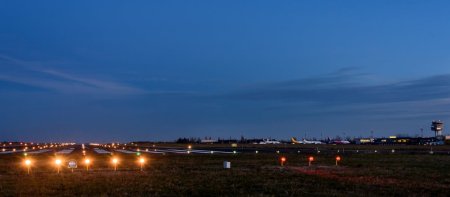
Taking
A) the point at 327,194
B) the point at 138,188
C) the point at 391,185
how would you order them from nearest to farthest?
1. the point at 327,194
2. the point at 138,188
3. the point at 391,185

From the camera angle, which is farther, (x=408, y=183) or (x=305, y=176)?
(x=305, y=176)

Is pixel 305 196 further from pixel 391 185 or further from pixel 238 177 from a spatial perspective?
pixel 238 177

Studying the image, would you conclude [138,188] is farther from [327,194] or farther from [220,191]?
[327,194]

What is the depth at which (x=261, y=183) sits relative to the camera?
1209 inches

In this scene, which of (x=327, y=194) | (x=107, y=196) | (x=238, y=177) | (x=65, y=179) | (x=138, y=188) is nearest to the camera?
(x=107, y=196)

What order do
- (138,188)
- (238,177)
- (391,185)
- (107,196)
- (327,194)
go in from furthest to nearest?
(238,177) < (391,185) < (138,188) < (327,194) < (107,196)

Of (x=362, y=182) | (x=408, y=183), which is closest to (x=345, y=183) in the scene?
(x=362, y=182)

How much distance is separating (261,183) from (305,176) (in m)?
6.02

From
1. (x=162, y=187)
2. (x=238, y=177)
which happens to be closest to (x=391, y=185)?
(x=238, y=177)

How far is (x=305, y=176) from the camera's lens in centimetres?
3578

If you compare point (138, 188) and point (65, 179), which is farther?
point (65, 179)

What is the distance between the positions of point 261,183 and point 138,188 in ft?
23.4

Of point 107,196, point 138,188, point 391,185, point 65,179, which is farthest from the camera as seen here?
point 65,179

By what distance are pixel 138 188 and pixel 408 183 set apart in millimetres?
15429
